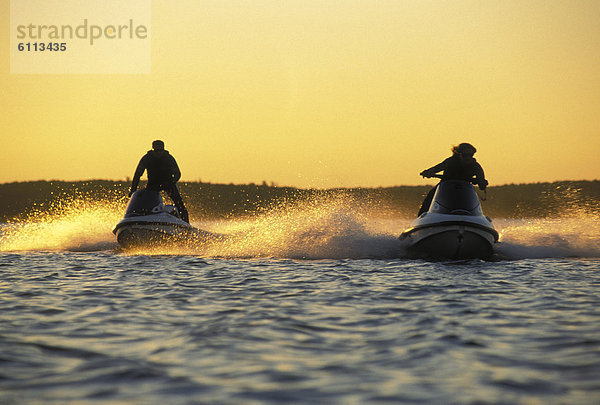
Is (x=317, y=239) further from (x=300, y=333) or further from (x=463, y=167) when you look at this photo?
(x=300, y=333)

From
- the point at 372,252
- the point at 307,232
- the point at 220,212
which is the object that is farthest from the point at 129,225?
the point at 220,212

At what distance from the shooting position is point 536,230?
62.4 feet

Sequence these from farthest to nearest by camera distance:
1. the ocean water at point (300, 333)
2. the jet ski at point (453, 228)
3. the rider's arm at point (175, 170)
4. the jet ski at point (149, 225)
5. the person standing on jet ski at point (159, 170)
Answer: the rider's arm at point (175, 170), the person standing on jet ski at point (159, 170), the jet ski at point (149, 225), the jet ski at point (453, 228), the ocean water at point (300, 333)

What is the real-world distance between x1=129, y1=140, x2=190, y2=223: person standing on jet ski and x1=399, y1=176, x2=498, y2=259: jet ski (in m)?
6.13

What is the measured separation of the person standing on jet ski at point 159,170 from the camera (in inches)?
642

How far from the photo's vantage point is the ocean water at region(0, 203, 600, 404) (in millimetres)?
4258

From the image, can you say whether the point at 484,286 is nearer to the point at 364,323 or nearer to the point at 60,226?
the point at 364,323

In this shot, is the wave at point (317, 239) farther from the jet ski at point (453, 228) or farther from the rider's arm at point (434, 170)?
the rider's arm at point (434, 170)

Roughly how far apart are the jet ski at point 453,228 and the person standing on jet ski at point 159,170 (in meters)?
6.13

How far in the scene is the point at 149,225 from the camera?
51.4 feet

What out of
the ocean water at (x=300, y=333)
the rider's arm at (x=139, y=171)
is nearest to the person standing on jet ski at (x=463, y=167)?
the ocean water at (x=300, y=333)

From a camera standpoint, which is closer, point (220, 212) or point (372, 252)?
point (372, 252)

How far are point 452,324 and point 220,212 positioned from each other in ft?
231

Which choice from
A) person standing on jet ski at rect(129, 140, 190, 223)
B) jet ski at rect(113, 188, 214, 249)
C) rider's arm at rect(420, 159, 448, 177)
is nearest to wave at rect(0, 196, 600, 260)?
jet ski at rect(113, 188, 214, 249)
